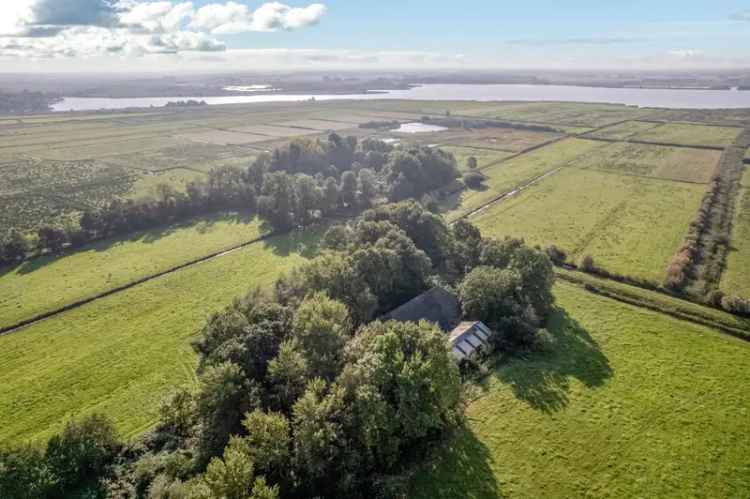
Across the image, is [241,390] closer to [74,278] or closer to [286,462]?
[286,462]

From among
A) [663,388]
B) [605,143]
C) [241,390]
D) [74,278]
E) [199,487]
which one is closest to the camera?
[199,487]

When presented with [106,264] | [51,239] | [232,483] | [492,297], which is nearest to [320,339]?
[232,483]

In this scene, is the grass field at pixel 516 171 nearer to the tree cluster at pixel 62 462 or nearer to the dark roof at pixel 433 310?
the dark roof at pixel 433 310

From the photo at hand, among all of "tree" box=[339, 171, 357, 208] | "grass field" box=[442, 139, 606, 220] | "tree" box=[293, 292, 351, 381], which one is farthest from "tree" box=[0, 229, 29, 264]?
"grass field" box=[442, 139, 606, 220]

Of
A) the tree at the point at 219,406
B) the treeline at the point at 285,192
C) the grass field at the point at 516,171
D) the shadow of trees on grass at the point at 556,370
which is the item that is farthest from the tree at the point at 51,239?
the shadow of trees on grass at the point at 556,370

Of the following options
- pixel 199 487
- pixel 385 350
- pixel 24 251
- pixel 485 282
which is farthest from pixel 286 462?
pixel 24 251

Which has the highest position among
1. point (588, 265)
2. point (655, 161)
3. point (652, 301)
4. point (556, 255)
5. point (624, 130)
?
point (624, 130)

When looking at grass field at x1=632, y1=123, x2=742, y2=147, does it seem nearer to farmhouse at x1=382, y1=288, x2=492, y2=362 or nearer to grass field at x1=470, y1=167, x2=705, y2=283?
grass field at x1=470, y1=167, x2=705, y2=283

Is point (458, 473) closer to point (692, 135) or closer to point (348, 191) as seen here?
point (348, 191)
